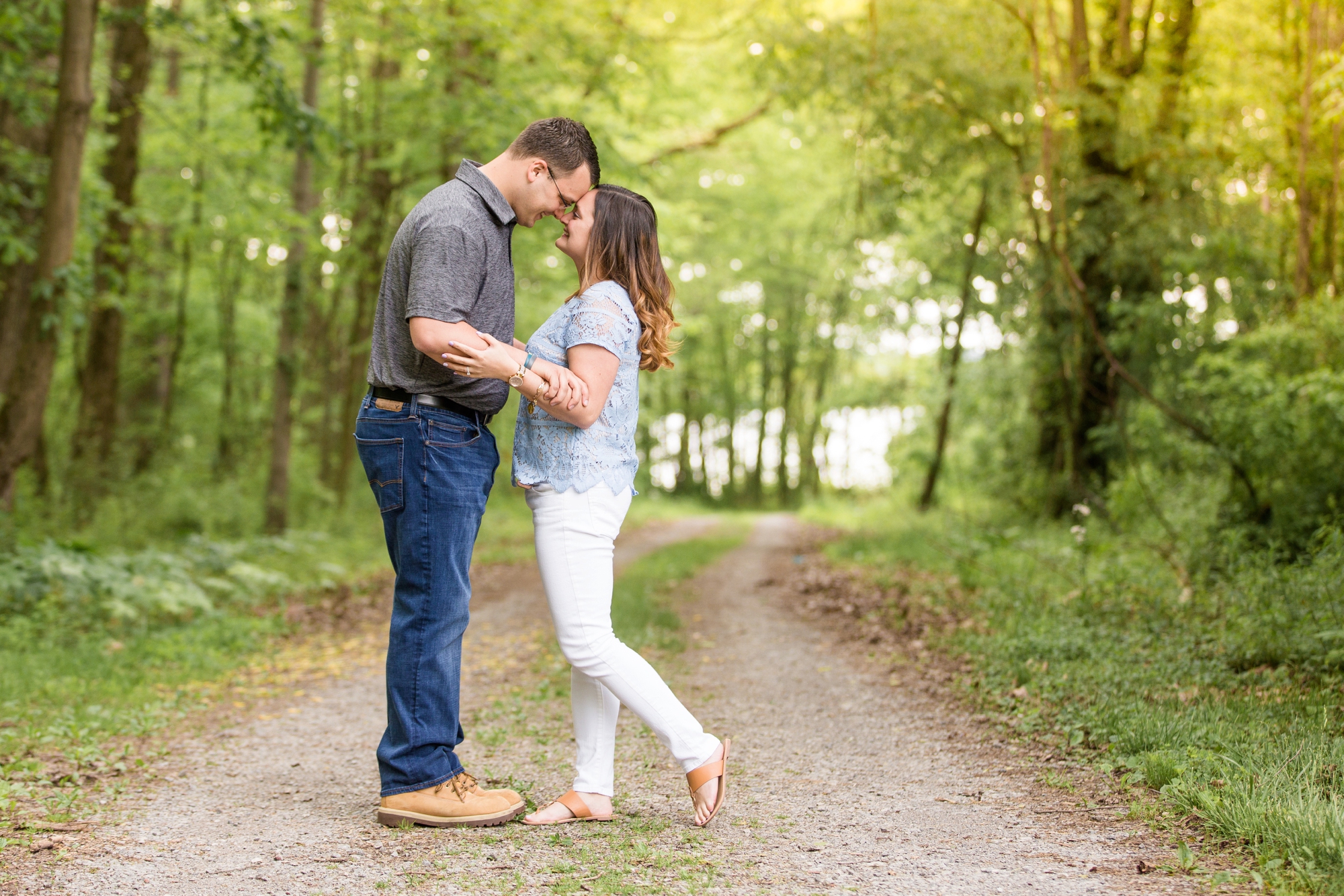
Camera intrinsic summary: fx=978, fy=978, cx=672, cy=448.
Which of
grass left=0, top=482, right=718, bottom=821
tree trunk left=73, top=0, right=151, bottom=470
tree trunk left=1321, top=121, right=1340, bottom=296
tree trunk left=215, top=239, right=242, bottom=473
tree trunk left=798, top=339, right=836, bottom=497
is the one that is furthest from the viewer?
tree trunk left=798, top=339, right=836, bottom=497

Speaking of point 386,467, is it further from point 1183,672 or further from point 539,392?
point 1183,672

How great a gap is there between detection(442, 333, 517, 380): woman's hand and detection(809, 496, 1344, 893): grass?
2.47 m

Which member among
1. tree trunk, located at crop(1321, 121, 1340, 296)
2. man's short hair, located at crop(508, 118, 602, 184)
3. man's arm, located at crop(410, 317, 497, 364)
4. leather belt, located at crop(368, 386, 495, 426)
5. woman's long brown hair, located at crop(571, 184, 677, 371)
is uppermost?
tree trunk, located at crop(1321, 121, 1340, 296)

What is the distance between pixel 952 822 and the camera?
3.27 metres

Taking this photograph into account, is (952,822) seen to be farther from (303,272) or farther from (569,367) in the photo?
(303,272)

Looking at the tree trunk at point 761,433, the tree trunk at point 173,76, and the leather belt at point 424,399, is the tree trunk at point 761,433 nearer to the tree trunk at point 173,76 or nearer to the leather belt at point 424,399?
the tree trunk at point 173,76

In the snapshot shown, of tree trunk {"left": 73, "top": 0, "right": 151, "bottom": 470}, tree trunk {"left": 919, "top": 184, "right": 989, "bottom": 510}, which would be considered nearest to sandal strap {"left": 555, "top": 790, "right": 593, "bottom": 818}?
tree trunk {"left": 73, "top": 0, "right": 151, "bottom": 470}

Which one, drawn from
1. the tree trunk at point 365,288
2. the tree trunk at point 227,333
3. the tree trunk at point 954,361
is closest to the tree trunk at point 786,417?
the tree trunk at point 954,361

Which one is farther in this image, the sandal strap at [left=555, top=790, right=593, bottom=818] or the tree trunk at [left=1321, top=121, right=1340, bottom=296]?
the tree trunk at [left=1321, top=121, right=1340, bottom=296]

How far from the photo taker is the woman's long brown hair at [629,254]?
319 centimetres

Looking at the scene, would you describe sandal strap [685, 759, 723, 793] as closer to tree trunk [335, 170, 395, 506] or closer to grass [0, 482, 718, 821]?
grass [0, 482, 718, 821]

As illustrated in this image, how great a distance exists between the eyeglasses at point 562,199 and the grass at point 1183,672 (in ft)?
8.89

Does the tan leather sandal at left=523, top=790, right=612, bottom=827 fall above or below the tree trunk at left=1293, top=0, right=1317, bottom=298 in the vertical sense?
below

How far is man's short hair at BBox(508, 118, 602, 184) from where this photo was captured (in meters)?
3.10
